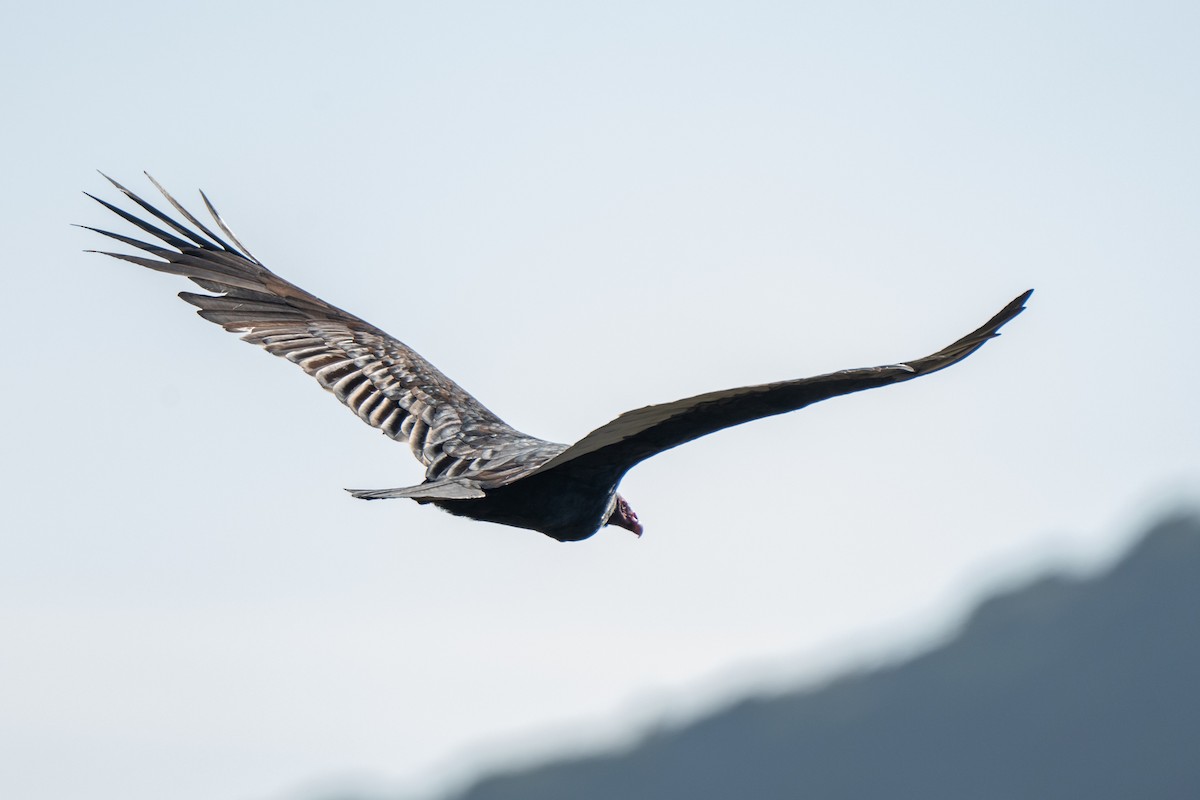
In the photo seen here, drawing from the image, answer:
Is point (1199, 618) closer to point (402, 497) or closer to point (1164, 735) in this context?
point (1164, 735)

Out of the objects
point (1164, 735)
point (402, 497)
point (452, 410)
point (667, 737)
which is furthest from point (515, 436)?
point (667, 737)

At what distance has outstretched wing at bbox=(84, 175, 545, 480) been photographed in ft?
36.3

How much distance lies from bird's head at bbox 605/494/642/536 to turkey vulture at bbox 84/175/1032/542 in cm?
1

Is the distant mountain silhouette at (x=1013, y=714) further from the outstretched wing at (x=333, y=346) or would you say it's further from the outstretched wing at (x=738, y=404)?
the outstretched wing at (x=738, y=404)

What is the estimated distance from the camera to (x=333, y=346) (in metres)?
12.0

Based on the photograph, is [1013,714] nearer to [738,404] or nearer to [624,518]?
[624,518]

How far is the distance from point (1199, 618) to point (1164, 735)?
37.6 feet

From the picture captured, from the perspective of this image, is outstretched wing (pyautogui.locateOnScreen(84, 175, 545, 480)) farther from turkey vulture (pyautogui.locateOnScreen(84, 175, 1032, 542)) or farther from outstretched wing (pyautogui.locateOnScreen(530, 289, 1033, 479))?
outstretched wing (pyautogui.locateOnScreen(530, 289, 1033, 479))

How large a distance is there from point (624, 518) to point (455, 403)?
4.70 feet

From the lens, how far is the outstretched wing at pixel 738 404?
7.35 meters

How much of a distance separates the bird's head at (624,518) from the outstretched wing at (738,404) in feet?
7.68

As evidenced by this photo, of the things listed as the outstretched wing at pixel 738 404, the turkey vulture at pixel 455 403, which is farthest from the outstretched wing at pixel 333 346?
the outstretched wing at pixel 738 404

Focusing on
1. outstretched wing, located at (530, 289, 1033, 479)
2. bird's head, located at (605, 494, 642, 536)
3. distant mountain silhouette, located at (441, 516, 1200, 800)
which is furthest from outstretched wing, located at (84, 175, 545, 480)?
distant mountain silhouette, located at (441, 516, 1200, 800)

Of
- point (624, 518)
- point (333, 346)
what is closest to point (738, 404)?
point (624, 518)
